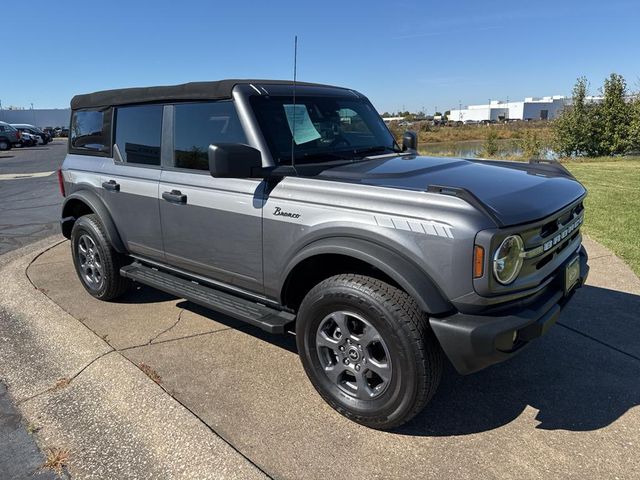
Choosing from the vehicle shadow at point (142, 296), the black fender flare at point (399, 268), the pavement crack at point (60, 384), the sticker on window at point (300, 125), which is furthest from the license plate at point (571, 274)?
the vehicle shadow at point (142, 296)

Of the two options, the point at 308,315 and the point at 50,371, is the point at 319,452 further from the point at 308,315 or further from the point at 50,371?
the point at 50,371

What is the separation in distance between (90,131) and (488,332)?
430cm

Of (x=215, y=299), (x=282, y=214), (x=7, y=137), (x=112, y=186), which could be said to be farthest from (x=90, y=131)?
(x=7, y=137)

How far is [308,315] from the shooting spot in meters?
3.03

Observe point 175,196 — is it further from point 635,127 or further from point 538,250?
point 635,127

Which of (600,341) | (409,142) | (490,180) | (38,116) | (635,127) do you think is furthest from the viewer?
(38,116)

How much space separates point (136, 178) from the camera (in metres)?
4.24

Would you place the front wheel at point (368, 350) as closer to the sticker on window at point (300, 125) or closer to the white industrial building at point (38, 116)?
the sticker on window at point (300, 125)

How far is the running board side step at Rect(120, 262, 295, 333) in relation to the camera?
10.7 feet

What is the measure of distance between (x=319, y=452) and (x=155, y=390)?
124 centimetres

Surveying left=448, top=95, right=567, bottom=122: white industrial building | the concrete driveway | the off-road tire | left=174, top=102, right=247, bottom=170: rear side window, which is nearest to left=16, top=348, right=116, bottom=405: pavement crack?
the concrete driveway

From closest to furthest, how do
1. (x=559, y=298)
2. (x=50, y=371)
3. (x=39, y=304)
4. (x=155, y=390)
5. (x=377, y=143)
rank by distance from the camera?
(x=559, y=298)
(x=155, y=390)
(x=50, y=371)
(x=377, y=143)
(x=39, y=304)

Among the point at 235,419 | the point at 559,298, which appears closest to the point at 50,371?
the point at 235,419

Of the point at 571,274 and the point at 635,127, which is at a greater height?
the point at 635,127
